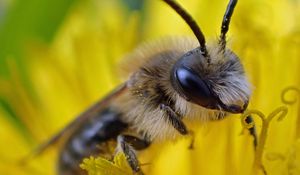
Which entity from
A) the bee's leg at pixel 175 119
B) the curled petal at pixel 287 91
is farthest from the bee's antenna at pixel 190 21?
the curled petal at pixel 287 91

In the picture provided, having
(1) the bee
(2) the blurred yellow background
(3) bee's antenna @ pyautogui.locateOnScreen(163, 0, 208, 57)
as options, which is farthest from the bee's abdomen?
(3) bee's antenna @ pyautogui.locateOnScreen(163, 0, 208, 57)

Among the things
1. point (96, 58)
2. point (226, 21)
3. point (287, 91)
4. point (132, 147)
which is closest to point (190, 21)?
point (226, 21)

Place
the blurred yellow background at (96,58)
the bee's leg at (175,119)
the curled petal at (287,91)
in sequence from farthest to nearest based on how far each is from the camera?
the blurred yellow background at (96,58) < the curled petal at (287,91) < the bee's leg at (175,119)

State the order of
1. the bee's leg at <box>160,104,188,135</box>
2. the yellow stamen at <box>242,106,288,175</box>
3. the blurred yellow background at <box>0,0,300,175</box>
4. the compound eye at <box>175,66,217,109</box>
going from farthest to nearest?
the blurred yellow background at <box>0,0,300,175</box>, the yellow stamen at <box>242,106,288,175</box>, the bee's leg at <box>160,104,188,135</box>, the compound eye at <box>175,66,217,109</box>

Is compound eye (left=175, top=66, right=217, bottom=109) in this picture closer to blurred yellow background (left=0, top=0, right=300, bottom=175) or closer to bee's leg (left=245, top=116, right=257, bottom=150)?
bee's leg (left=245, top=116, right=257, bottom=150)

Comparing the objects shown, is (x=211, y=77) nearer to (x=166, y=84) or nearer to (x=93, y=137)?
(x=166, y=84)

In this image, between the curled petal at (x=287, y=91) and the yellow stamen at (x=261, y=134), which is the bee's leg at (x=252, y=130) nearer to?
the yellow stamen at (x=261, y=134)

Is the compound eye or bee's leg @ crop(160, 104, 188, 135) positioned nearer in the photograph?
the compound eye
